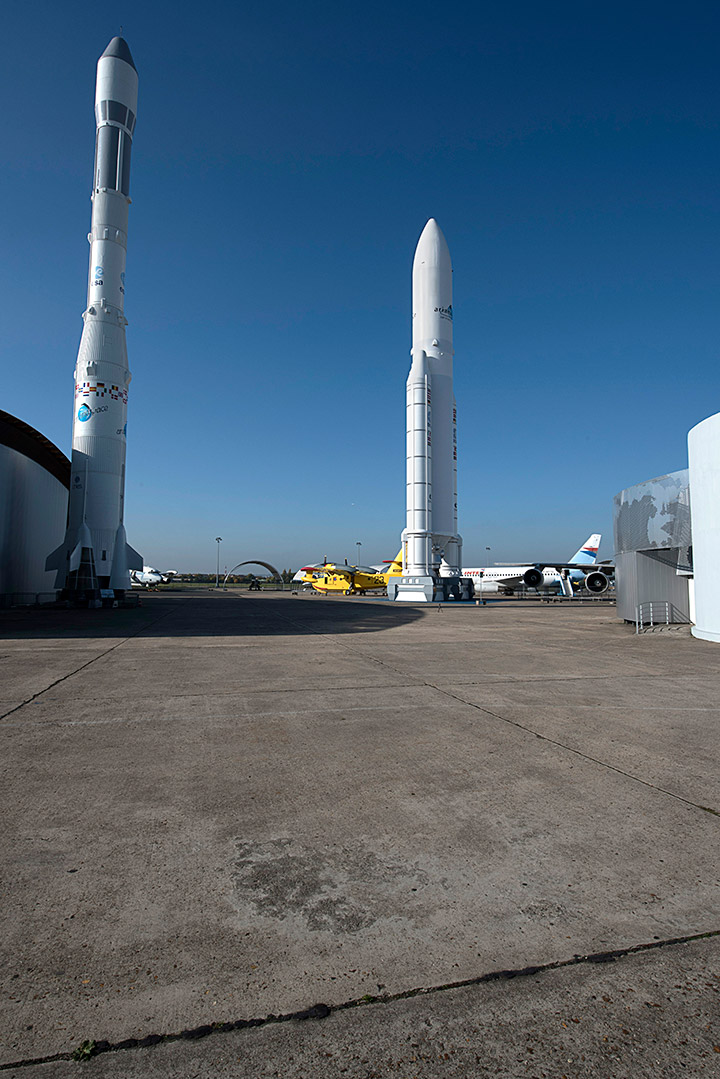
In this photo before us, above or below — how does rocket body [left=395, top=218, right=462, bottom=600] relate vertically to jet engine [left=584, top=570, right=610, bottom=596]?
above

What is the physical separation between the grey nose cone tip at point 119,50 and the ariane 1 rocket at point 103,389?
6 centimetres

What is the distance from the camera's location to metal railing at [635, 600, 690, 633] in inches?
698

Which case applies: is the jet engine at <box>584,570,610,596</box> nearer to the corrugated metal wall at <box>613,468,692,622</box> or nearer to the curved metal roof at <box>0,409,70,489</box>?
the corrugated metal wall at <box>613,468,692,622</box>

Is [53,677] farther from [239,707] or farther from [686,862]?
[686,862]

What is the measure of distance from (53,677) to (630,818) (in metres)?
7.88

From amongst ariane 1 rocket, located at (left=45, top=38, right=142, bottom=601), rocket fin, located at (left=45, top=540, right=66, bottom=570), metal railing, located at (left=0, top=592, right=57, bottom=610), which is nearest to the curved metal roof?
ariane 1 rocket, located at (left=45, top=38, right=142, bottom=601)

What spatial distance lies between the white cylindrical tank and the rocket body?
23.1 metres

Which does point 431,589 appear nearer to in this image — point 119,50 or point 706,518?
point 706,518

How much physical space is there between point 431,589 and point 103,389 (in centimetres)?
2172

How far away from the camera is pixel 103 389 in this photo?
95.9 ft

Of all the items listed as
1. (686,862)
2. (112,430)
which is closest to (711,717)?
(686,862)

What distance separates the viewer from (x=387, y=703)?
6.97 metres

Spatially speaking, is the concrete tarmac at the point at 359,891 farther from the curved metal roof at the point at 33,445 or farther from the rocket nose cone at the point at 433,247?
the rocket nose cone at the point at 433,247

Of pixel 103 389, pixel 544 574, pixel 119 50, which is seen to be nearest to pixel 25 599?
pixel 103 389
